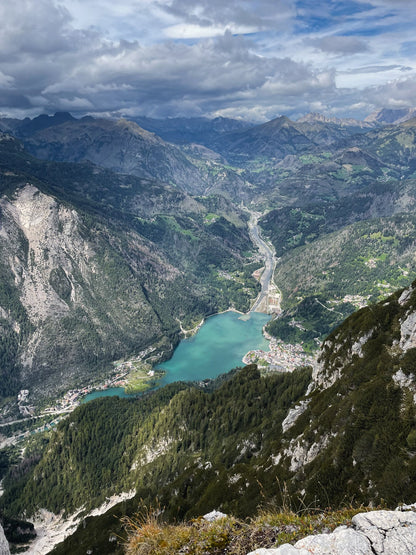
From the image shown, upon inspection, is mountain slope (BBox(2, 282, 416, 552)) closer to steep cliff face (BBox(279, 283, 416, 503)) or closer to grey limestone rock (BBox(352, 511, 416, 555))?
steep cliff face (BBox(279, 283, 416, 503))

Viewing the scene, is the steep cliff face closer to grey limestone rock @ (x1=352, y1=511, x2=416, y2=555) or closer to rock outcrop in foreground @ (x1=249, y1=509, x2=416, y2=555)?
grey limestone rock @ (x1=352, y1=511, x2=416, y2=555)

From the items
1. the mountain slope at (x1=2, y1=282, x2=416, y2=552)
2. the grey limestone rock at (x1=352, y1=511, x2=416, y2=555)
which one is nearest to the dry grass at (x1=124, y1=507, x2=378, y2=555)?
the grey limestone rock at (x1=352, y1=511, x2=416, y2=555)

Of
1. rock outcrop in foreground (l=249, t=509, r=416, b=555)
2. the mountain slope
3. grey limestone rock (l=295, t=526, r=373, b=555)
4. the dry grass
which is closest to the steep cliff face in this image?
the mountain slope

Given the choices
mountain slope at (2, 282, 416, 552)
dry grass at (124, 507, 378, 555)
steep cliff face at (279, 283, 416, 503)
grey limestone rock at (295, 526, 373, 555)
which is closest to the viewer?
grey limestone rock at (295, 526, 373, 555)

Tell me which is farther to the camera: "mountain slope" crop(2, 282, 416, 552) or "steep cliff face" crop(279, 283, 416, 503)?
"mountain slope" crop(2, 282, 416, 552)

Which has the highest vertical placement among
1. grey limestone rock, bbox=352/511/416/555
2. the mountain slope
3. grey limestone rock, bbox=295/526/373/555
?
grey limestone rock, bbox=295/526/373/555

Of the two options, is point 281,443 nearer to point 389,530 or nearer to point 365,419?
point 365,419

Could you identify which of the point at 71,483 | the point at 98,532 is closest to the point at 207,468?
the point at 98,532

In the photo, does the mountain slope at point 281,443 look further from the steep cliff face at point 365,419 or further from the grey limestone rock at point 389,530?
the grey limestone rock at point 389,530

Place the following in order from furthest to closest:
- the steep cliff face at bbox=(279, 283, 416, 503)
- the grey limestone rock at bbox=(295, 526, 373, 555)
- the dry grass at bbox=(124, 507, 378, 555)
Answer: the steep cliff face at bbox=(279, 283, 416, 503) → the dry grass at bbox=(124, 507, 378, 555) → the grey limestone rock at bbox=(295, 526, 373, 555)

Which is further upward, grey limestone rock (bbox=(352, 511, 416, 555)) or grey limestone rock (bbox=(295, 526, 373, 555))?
grey limestone rock (bbox=(295, 526, 373, 555))
